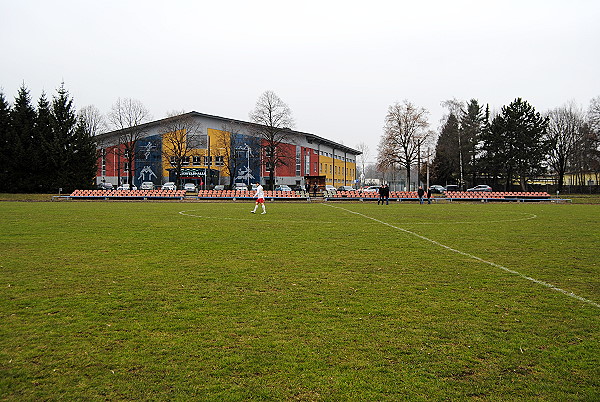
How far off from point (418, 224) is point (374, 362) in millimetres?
16133

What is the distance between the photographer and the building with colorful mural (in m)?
69.5

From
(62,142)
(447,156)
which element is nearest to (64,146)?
(62,142)

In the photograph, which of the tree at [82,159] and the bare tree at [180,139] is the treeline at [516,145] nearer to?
the bare tree at [180,139]

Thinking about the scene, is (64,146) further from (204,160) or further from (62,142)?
(204,160)

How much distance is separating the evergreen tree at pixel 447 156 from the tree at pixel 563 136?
14.1 metres

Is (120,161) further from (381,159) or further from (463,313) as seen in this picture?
(463,313)

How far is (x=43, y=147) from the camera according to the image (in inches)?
1918

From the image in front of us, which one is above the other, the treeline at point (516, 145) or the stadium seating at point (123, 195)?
the treeline at point (516, 145)

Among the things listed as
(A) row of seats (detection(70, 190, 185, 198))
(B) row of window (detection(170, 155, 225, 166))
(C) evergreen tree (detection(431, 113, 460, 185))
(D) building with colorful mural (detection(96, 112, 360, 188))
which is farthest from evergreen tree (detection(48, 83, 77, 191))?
(C) evergreen tree (detection(431, 113, 460, 185))

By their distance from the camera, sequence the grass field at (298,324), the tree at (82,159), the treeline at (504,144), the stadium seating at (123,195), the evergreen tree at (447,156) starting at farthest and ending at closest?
the evergreen tree at (447,156) < the treeline at (504,144) < the tree at (82,159) < the stadium seating at (123,195) < the grass field at (298,324)

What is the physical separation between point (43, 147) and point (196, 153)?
2472cm

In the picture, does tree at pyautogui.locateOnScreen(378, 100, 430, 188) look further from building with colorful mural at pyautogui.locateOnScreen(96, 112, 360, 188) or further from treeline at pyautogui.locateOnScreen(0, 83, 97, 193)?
treeline at pyautogui.locateOnScreen(0, 83, 97, 193)

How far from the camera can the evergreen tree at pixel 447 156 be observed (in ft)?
243

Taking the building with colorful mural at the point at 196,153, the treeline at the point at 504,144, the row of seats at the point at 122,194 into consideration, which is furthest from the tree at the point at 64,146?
the treeline at the point at 504,144
